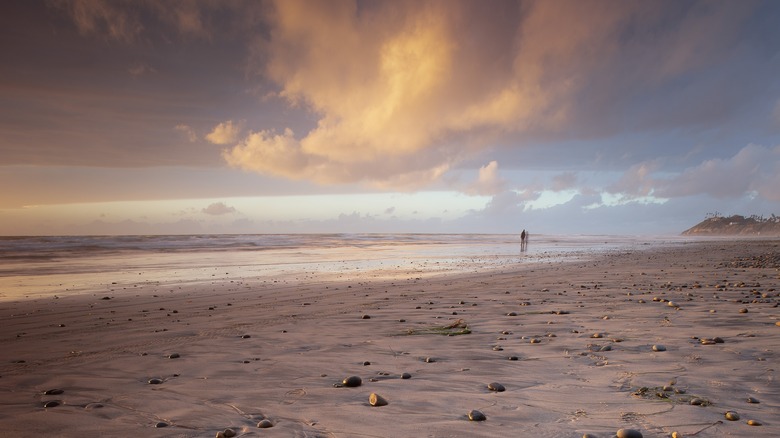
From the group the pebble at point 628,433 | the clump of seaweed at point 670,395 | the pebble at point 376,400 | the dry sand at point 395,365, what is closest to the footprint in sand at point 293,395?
the dry sand at point 395,365

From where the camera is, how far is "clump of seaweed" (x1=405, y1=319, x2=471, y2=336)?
8.23 metres

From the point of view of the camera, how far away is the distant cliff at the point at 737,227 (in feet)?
477

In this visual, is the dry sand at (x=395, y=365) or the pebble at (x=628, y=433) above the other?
the pebble at (x=628, y=433)

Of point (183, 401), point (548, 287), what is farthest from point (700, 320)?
point (183, 401)

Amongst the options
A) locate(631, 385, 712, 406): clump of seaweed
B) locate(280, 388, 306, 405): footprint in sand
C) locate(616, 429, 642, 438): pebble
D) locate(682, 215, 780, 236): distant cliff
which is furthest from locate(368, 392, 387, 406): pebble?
locate(682, 215, 780, 236): distant cliff

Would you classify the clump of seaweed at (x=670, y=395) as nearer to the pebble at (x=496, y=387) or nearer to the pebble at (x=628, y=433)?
the pebble at (x=628, y=433)

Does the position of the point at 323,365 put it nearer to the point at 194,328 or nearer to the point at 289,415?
the point at 289,415

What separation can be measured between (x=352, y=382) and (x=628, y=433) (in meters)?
2.86

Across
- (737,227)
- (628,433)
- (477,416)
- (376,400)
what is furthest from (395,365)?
(737,227)

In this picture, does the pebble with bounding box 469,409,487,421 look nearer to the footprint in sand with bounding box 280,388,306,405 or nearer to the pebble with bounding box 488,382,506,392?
the pebble with bounding box 488,382,506,392

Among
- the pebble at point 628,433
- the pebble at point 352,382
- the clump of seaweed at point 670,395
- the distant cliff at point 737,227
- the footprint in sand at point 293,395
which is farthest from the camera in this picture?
the distant cliff at point 737,227

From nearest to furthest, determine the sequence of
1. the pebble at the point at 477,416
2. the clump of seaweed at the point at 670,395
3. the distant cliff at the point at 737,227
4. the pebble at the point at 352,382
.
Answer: the pebble at the point at 477,416 → the clump of seaweed at the point at 670,395 → the pebble at the point at 352,382 → the distant cliff at the point at 737,227

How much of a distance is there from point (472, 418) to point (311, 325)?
5587 millimetres

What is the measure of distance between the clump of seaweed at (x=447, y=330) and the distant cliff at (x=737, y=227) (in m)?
162
